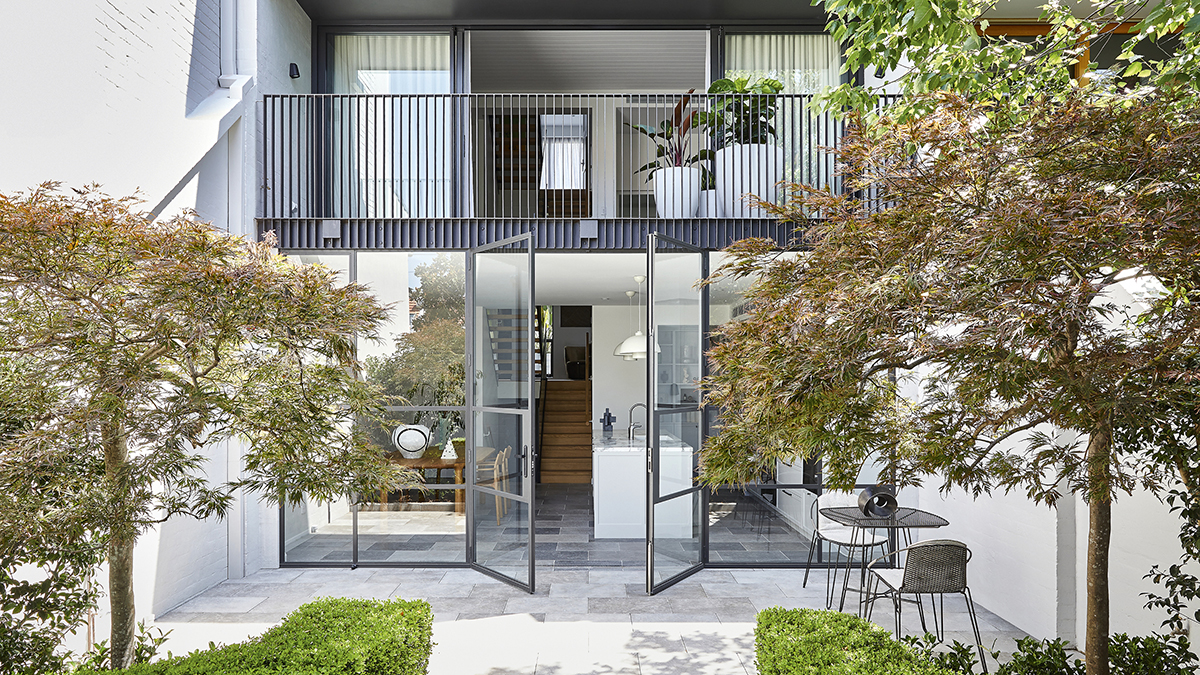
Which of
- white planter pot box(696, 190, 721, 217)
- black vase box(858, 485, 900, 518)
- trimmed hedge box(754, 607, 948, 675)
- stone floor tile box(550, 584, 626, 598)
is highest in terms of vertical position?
white planter pot box(696, 190, 721, 217)

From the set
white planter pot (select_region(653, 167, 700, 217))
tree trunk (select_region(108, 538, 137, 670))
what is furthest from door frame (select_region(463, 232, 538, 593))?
tree trunk (select_region(108, 538, 137, 670))

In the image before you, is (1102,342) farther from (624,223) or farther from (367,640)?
(624,223)

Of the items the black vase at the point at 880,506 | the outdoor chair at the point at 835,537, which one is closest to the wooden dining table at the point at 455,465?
the outdoor chair at the point at 835,537

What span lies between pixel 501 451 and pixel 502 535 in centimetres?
64

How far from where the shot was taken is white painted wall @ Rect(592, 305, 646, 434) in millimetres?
12336

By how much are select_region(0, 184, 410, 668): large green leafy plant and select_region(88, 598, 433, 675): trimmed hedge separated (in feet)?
Answer: 1.13

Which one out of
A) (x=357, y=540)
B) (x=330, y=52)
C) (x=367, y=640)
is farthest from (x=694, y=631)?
(x=330, y=52)

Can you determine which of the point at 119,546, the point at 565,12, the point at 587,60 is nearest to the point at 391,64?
the point at 565,12

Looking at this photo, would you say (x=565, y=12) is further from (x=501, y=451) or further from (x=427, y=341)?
(x=501, y=451)

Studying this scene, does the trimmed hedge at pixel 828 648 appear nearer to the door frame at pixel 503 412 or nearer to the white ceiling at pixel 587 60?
the door frame at pixel 503 412

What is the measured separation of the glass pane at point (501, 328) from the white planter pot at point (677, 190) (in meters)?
1.30

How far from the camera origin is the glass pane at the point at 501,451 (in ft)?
17.3

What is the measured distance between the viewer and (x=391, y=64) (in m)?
6.43

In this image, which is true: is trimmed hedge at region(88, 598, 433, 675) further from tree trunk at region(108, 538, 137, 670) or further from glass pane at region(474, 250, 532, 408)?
glass pane at region(474, 250, 532, 408)
